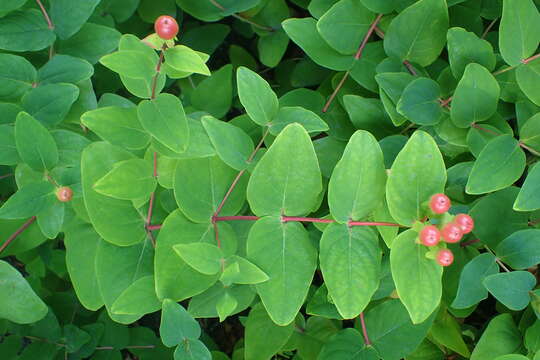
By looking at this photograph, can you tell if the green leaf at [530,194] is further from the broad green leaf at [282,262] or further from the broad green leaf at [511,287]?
the broad green leaf at [282,262]

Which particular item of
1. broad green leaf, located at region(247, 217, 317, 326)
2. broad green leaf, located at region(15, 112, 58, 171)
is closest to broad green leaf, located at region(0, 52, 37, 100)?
broad green leaf, located at region(15, 112, 58, 171)

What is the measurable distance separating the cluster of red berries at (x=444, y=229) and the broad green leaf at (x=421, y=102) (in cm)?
33

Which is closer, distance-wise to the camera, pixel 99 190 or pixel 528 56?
pixel 99 190

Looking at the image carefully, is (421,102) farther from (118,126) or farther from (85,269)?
(85,269)

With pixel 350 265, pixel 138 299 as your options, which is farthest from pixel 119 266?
pixel 350 265

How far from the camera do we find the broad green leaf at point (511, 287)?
0.88 meters

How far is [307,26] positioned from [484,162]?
1.47 ft

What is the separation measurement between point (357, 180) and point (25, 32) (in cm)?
70

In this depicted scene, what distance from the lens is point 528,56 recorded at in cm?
97

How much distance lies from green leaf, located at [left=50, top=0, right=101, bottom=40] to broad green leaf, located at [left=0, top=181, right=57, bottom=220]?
32 centimetres

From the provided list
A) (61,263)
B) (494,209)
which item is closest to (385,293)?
(494,209)

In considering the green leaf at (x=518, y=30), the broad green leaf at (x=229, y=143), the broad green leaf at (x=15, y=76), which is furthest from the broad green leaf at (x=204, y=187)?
the green leaf at (x=518, y=30)

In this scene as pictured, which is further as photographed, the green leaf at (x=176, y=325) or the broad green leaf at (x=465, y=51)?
the broad green leaf at (x=465, y=51)

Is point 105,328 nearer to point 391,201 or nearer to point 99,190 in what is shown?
point 99,190
